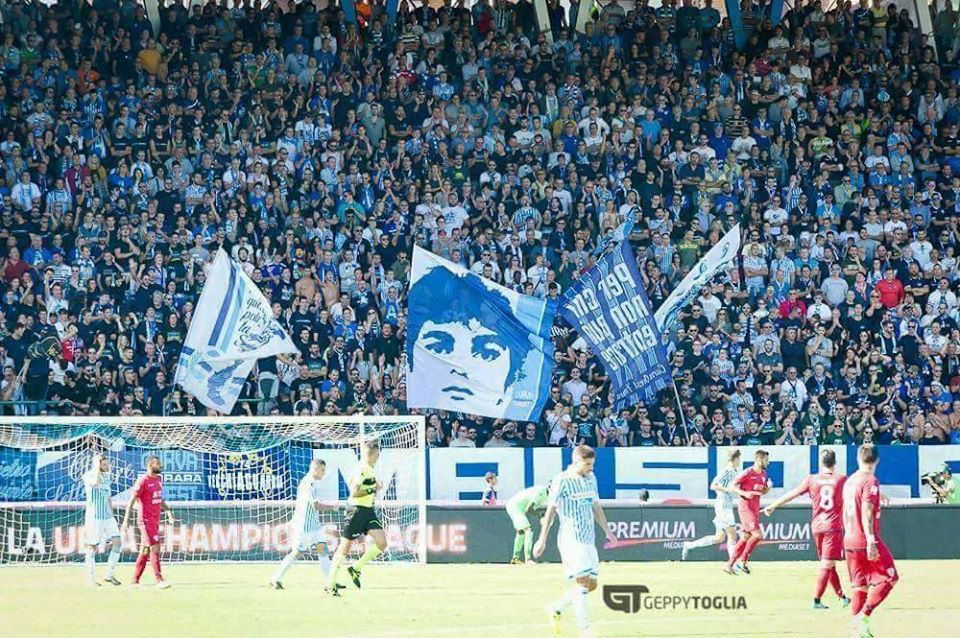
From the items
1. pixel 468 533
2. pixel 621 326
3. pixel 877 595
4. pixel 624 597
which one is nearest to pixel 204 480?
pixel 468 533

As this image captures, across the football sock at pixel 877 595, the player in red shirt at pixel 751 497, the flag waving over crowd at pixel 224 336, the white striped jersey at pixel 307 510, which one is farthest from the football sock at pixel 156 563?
the football sock at pixel 877 595

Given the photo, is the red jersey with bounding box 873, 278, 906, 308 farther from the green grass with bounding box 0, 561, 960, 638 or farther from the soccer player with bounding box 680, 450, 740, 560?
the soccer player with bounding box 680, 450, 740, 560

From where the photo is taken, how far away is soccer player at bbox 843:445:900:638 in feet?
51.5

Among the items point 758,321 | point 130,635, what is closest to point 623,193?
point 758,321

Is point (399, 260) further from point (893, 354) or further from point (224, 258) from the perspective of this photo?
point (893, 354)

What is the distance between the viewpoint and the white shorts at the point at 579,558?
15.6m

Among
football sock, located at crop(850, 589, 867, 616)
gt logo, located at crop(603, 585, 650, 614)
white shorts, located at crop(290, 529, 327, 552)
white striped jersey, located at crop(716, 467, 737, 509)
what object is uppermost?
white striped jersey, located at crop(716, 467, 737, 509)

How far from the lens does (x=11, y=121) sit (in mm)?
32062

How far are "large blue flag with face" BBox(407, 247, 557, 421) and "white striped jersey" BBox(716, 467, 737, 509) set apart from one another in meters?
4.48

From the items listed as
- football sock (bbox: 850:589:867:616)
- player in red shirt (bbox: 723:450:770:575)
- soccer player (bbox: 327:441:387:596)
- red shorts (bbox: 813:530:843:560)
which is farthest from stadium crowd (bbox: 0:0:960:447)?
football sock (bbox: 850:589:867:616)

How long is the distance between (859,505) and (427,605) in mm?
6164

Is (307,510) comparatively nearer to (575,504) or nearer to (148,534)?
(148,534)

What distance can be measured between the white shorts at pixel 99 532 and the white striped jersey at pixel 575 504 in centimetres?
958

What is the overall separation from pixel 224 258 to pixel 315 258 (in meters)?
2.36
